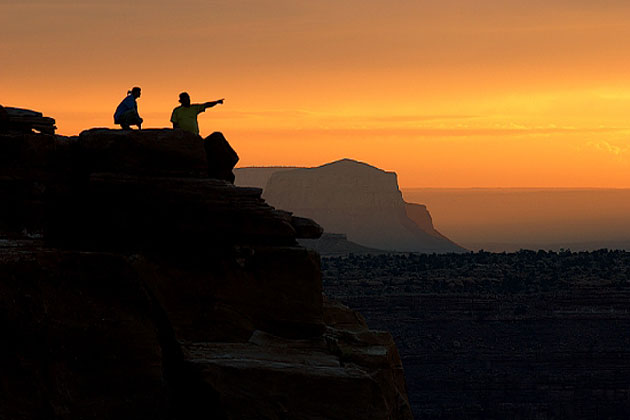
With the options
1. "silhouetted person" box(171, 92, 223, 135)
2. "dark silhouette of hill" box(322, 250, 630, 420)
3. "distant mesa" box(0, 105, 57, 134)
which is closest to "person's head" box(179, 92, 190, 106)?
"silhouetted person" box(171, 92, 223, 135)

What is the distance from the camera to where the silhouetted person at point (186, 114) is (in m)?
27.0

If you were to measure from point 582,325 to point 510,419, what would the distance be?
1393 cm

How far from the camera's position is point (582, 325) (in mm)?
110438

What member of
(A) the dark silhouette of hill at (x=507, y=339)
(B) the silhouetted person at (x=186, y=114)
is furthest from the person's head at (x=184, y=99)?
(A) the dark silhouette of hill at (x=507, y=339)

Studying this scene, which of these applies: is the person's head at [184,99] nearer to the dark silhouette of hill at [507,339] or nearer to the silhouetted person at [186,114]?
the silhouetted person at [186,114]

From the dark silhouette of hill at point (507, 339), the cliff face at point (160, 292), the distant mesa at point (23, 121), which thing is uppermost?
the distant mesa at point (23, 121)

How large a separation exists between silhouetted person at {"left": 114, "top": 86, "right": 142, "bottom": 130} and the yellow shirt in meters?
0.92

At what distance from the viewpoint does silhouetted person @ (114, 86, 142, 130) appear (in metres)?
27.1

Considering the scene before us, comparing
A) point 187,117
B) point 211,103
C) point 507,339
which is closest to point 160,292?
point 187,117

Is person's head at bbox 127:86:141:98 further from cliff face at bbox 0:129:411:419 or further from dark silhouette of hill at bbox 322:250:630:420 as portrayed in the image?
dark silhouette of hill at bbox 322:250:630:420

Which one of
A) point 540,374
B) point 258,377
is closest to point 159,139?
point 258,377

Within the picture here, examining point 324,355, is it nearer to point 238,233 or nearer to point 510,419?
point 238,233

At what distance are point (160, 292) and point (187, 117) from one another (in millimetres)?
4833

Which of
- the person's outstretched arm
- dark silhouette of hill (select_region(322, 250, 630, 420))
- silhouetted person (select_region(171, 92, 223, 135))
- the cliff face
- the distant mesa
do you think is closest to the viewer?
the cliff face
